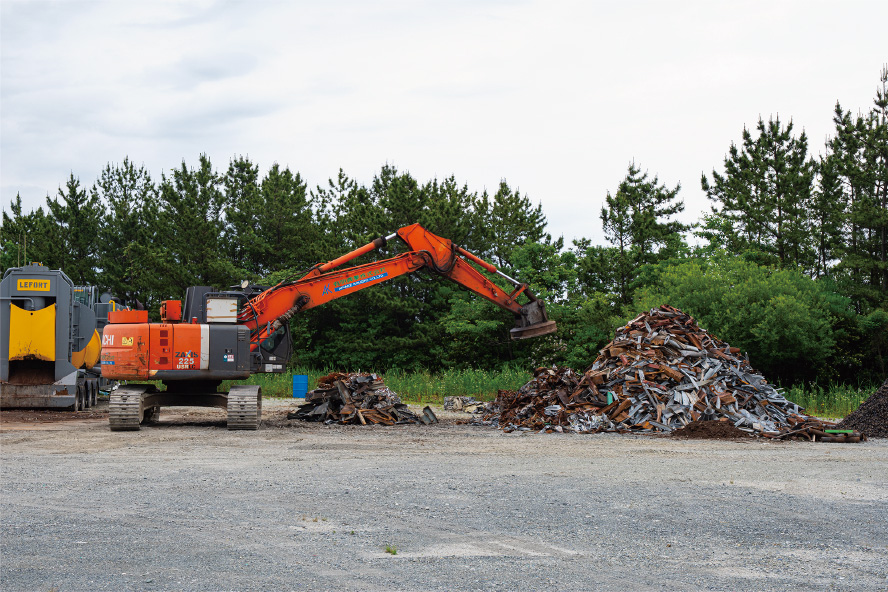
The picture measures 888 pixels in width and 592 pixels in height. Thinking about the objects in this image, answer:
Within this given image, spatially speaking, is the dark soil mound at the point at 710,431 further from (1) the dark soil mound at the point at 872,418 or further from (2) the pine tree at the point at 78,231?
(2) the pine tree at the point at 78,231

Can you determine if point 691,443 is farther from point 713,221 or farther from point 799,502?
point 713,221

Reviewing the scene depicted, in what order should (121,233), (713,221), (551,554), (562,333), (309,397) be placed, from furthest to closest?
(121,233) < (713,221) < (562,333) < (309,397) < (551,554)

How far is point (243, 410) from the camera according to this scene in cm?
1734

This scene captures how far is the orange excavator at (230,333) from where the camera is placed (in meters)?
17.0

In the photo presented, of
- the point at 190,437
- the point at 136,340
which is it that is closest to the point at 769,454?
the point at 190,437

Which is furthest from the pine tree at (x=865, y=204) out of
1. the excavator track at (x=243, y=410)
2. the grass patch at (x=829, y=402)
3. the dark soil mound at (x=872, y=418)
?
the excavator track at (x=243, y=410)

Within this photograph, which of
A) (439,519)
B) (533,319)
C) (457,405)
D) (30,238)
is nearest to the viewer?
(439,519)

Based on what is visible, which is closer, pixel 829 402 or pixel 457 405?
pixel 829 402

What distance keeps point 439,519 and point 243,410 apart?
10.2 m

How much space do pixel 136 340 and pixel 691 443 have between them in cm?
1077

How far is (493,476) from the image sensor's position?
1083 cm

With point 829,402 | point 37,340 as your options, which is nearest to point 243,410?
point 37,340

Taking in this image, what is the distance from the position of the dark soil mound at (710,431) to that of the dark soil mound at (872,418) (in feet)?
9.88

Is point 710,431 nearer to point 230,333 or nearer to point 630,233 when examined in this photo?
point 230,333
